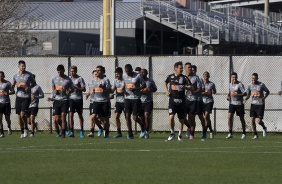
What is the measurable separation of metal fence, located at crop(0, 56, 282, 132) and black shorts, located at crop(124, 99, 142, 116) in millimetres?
6843

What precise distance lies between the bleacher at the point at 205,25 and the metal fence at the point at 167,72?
22.6 meters

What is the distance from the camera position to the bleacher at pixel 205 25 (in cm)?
5928

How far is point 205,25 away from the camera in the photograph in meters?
61.4

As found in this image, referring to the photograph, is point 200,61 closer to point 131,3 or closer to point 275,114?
point 275,114

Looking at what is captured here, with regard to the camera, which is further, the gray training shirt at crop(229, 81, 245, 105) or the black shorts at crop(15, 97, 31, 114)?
the gray training shirt at crop(229, 81, 245, 105)

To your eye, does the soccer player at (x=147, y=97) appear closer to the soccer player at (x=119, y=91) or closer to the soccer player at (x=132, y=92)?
the soccer player at (x=119, y=91)

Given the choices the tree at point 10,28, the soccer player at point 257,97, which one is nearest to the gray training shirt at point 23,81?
the soccer player at point 257,97

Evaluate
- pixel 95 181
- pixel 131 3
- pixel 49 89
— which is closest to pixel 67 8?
pixel 131 3

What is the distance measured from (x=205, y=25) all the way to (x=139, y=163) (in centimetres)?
4512

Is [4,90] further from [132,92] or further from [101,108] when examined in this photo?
[132,92]

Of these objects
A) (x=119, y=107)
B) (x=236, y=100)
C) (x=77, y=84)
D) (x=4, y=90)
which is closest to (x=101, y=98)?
(x=119, y=107)

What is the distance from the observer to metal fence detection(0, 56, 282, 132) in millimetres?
34406

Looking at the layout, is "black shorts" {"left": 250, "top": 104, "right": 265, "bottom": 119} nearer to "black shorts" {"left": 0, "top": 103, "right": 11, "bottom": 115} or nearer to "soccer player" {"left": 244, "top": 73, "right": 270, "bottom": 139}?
"soccer player" {"left": 244, "top": 73, "right": 270, "bottom": 139}

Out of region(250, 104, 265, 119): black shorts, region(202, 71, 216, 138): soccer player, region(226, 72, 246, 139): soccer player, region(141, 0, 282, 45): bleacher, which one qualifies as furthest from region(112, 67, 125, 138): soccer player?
region(141, 0, 282, 45): bleacher
